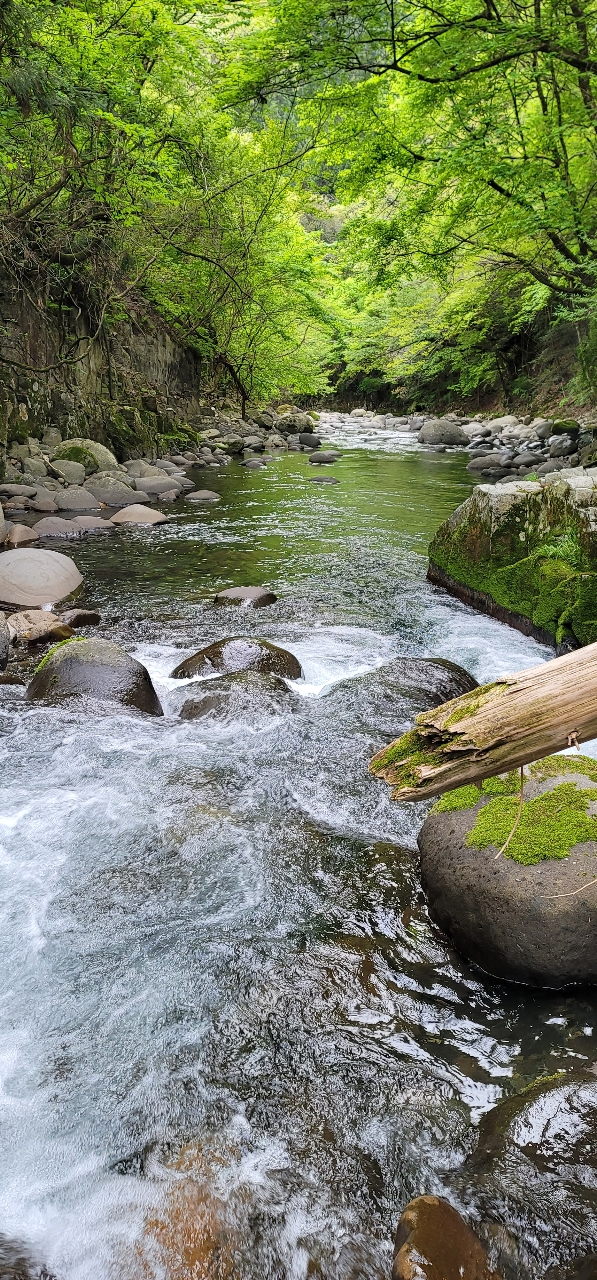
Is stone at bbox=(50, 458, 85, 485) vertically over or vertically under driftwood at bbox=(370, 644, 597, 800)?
under

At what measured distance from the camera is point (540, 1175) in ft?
6.01

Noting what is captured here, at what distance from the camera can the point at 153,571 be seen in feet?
27.6

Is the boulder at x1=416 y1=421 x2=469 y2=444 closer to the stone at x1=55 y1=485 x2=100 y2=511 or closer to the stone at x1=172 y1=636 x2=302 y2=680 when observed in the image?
the stone at x1=55 y1=485 x2=100 y2=511

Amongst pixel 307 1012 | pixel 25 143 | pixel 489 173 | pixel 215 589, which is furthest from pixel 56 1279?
pixel 25 143

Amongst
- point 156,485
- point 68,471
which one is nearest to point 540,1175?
point 68,471

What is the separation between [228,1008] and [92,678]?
2.94m

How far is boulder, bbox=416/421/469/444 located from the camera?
2295cm

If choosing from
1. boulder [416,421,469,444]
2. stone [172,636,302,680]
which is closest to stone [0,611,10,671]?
stone [172,636,302,680]

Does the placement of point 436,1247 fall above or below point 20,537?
below

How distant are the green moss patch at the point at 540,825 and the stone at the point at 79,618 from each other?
460cm

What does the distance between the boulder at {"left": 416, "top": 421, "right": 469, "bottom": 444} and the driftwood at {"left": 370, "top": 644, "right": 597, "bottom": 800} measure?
22565 mm

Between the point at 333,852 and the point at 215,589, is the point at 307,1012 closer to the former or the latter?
the point at 333,852

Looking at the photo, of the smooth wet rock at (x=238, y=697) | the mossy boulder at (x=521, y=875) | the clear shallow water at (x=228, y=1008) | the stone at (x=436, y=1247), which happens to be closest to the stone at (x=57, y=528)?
the clear shallow water at (x=228, y=1008)

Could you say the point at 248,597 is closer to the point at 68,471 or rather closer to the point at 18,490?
the point at 18,490
